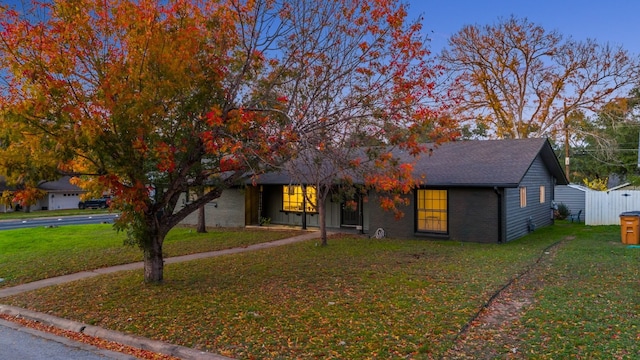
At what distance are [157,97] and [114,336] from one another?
13.3 ft

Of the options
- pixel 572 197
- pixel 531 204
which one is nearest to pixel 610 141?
pixel 572 197

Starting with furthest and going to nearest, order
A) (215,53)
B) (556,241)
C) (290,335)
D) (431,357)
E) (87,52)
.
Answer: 1. (556,241)
2. (215,53)
3. (87,52)
4. (290,335)
5. (431,357)

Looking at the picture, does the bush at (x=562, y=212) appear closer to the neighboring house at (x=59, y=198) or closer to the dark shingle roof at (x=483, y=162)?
the dark shingle roof at (x=483, y=162)

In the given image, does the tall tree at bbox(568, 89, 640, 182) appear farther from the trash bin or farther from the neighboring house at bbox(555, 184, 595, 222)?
the trash bin

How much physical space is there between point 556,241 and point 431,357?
1248 centimetres

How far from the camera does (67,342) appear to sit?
660cm

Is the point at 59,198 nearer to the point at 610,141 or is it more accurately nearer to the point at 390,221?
the point at 390,221

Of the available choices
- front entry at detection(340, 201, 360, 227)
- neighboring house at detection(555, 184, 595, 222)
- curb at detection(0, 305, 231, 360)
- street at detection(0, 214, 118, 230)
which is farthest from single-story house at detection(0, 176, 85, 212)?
neighboring house at detection(555, 184, 595, 222)

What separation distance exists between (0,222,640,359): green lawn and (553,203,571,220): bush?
1238 cm

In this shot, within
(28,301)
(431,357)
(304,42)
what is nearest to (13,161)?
(28,301)

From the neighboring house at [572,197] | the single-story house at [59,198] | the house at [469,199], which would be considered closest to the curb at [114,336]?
the house at [469,199]

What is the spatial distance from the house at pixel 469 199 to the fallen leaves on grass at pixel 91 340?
8019mm

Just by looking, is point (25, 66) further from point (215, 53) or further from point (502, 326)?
point (502, 326)

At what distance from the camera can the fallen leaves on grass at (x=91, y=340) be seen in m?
5.97
